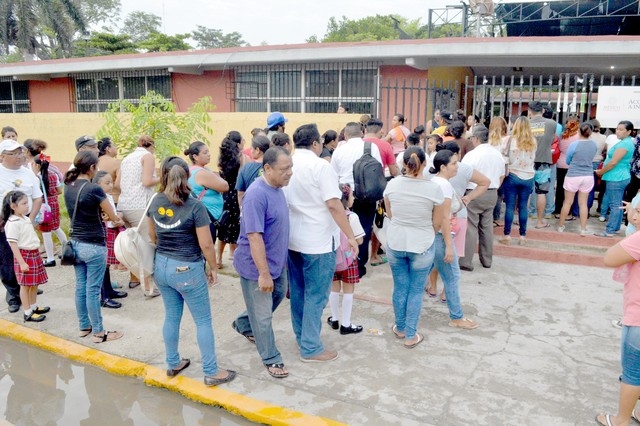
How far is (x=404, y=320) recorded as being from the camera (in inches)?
189

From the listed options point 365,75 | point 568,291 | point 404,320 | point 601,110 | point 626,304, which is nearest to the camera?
point 626,304

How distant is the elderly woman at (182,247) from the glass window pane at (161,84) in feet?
37.3

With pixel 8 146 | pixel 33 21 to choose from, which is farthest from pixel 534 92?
pixel 33 21

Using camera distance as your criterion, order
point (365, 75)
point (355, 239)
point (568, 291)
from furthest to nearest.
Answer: point (365, 75)
point (568, 291)
point (355, 239)

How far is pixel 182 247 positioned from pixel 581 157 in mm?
5919

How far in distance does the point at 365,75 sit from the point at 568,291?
7075mm

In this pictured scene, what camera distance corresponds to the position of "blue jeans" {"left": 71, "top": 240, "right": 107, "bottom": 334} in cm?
462

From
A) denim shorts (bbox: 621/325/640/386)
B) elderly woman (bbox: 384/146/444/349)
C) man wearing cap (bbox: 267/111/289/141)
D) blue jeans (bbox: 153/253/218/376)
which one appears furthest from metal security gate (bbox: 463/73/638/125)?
blue jeans (bbox: 153/253/218/376)

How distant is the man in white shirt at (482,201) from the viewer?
20.7ft

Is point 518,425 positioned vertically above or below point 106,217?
below

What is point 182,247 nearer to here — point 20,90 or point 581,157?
point 581,157

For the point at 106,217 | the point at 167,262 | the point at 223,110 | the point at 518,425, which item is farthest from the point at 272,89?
the point at 518,425

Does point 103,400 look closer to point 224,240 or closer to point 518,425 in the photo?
point 224,240

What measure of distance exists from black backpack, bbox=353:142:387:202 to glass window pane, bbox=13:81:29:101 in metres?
15.7
